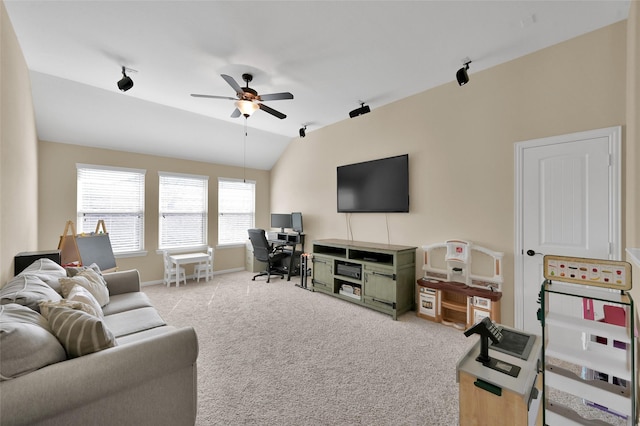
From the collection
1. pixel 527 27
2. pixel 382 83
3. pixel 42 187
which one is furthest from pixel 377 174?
pixel 42 187

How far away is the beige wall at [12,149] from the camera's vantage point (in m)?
1.97

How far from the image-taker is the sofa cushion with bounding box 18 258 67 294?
1.95 metres

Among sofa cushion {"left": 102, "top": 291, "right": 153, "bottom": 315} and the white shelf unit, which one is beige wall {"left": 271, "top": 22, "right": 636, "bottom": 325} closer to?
the white shelf unit

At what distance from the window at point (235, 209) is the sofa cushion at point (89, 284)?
11.3 ft

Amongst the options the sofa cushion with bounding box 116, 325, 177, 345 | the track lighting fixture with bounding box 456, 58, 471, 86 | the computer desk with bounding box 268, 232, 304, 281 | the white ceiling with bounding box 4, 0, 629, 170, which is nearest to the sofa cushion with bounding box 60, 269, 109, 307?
the sofa cushion with bounding box 116, 325, 177, 345

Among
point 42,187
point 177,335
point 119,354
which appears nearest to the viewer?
point 119,354

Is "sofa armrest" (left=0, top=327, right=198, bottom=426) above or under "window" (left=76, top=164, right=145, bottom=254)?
under

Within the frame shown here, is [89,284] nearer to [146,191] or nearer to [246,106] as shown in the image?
[246,106]

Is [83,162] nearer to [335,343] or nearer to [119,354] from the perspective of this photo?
[119,354]

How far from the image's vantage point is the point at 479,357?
3.96ft

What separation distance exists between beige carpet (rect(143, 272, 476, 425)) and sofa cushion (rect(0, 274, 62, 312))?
121cm

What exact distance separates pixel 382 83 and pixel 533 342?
308 centimetres

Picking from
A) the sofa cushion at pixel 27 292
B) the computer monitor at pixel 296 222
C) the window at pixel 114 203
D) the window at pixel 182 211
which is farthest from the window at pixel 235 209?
the sofa cushion at pixel 27 292

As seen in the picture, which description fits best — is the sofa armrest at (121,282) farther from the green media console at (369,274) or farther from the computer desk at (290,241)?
the computer desk at (290,241)
